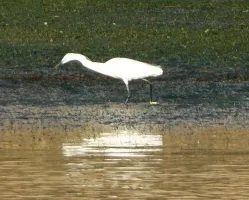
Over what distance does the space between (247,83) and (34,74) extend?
3565 mm

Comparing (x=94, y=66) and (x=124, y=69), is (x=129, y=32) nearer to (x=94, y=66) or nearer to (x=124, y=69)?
(x=124, y=69)

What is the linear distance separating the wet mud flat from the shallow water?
0.89 m

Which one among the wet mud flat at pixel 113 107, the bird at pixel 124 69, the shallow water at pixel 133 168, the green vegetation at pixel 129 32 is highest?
the green vegetation at pixel 129 32

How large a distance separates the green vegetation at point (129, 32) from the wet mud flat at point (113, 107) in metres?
1.69

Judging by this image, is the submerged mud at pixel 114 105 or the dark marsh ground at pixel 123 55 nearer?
the submerged mud at pixel 114 105

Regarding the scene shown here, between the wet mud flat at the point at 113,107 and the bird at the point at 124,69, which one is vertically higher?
the bird at the point at 124,69

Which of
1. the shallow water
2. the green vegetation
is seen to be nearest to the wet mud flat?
the shallow water

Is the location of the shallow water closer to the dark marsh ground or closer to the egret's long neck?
the dark marsh ground

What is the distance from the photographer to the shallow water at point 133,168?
30.2ft

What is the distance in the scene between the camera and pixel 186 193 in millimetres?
9148

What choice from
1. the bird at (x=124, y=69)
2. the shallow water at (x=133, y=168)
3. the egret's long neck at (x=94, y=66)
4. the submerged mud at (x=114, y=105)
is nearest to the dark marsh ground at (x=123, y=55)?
the submerged mud at (x=114, y=105)

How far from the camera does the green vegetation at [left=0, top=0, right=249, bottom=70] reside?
2111cm

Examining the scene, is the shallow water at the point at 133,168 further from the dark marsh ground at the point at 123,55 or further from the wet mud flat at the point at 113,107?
the dark marsh ground at the point at 123,55

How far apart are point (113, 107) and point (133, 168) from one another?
594 cm
